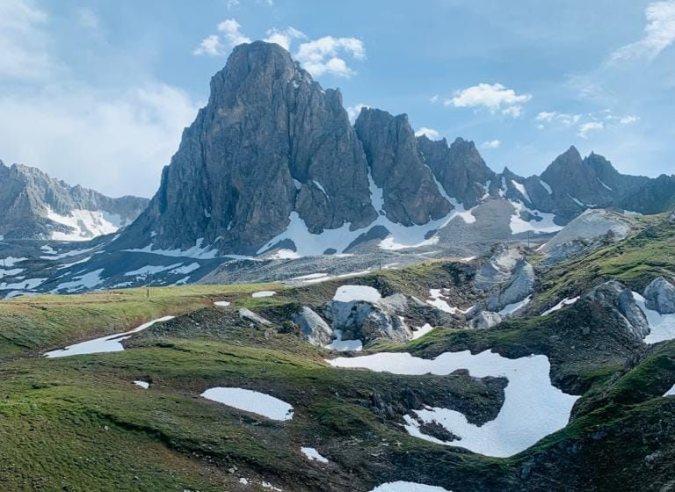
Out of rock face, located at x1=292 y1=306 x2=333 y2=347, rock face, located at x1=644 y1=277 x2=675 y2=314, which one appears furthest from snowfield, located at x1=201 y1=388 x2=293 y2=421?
rock face, located at x1=644 y1=277 x2=675 y2=314

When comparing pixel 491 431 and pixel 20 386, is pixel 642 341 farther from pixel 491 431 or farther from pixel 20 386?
pixel 20 386

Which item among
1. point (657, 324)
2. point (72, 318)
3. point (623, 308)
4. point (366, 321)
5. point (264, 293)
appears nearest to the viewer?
point (657, 324)

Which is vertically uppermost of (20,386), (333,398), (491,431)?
(20,386)

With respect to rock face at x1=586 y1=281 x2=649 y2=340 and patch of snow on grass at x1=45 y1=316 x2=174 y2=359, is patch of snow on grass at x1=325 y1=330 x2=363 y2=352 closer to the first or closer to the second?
patch of snow on grass at x1=45 y1=316 x2=174 y2=359

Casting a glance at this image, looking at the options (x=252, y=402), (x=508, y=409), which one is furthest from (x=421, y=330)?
(x=252, y=402)

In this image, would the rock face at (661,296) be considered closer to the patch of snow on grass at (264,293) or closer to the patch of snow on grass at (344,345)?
the patch of snow on grass at (344,345)

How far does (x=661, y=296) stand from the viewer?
67312 millimetres

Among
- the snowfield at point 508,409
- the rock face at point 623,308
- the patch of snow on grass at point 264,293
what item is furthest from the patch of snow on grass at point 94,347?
the rock face at point 623,308

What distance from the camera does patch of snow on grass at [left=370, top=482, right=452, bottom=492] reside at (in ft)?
111

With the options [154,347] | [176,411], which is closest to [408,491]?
[176,411]

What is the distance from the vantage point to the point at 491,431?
1871 inches

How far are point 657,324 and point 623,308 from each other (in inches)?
165

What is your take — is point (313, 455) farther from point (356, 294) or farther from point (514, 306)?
point (514, 306)

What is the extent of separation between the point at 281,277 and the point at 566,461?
403 ft
